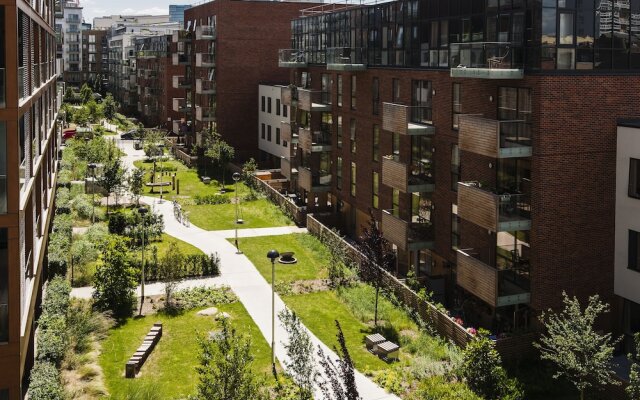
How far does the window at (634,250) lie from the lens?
22.6 metres

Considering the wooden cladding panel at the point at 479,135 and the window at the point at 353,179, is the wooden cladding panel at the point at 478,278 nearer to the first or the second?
the wooden cladding panel at the point at 479,135

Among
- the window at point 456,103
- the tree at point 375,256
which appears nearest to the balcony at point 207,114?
the window at point 456,103

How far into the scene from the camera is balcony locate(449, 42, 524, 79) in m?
22.3

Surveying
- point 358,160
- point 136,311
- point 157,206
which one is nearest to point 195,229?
point 157,206

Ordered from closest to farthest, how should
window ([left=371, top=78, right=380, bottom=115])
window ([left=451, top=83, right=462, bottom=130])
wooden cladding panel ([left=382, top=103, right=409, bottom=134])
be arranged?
window ([left=451, top=83, right=462, bottom=130]) → wooden cladding panel ([left=382, top=103, right=409, bottom=134]) → window ([left=371, top=78, right=380, bottom=115])

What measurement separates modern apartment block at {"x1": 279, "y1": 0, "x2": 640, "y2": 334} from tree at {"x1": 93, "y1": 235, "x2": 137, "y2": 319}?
11.6 m

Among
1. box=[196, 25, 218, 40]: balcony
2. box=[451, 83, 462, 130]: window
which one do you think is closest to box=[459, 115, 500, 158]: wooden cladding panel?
box=[451, 83, 462, 130]: window

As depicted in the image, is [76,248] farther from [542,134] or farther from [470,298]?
[542,134]

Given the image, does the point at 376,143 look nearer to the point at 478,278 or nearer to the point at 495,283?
→ the point at 478,278

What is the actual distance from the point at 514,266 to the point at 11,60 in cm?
1725

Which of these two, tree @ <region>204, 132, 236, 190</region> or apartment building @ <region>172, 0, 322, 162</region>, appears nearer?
tree @ <region>204, 132, 236, 190</region>

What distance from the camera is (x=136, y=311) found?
2789 cm

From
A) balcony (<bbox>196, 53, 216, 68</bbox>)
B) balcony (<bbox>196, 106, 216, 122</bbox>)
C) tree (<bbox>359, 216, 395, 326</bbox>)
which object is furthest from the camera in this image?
balcony (<bbox>196, 106, 216, 122</bbox>)

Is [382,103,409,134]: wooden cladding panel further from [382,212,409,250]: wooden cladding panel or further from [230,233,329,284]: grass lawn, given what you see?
[230,233,329,284]: grass lawn
